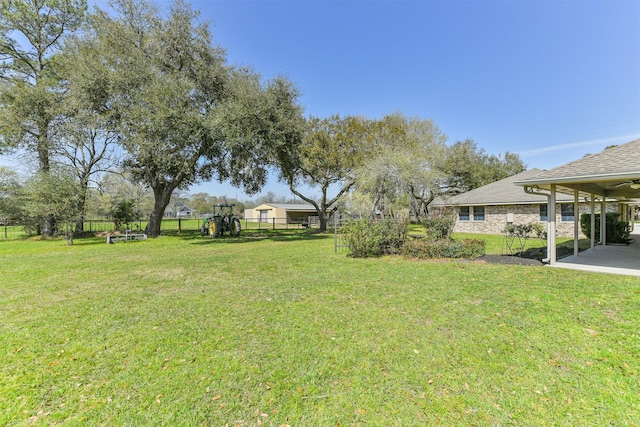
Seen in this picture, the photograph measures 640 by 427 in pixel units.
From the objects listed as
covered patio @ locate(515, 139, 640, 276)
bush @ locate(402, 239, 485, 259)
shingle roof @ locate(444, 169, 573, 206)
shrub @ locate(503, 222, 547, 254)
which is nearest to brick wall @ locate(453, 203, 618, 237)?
shingle roof @ locate(444, 169, 573, 206)

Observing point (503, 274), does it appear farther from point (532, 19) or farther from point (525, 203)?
point (525, 203)

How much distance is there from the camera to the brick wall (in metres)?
14.9

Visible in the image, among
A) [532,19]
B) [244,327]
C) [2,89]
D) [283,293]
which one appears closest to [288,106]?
[532,19]

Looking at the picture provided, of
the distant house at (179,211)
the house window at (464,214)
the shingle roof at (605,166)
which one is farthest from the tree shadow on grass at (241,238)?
the distant house at (179,211)

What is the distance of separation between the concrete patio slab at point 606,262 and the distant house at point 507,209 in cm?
501

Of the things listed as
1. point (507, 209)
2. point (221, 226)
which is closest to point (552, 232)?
point (507, 209)

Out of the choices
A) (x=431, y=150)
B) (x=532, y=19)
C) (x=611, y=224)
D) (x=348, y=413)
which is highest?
(x=532, y=19)

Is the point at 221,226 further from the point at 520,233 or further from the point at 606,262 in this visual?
the point at 606,262

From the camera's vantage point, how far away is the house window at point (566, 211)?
47.9 ft

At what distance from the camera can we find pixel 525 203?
15.8m

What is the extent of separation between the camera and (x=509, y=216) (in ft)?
54.6

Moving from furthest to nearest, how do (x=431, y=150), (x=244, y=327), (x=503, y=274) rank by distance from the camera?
(x=431, y=150), (x=503, y=274), (x=244, y=327)

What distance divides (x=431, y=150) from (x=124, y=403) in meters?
24.2

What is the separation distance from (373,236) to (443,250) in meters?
2.23
